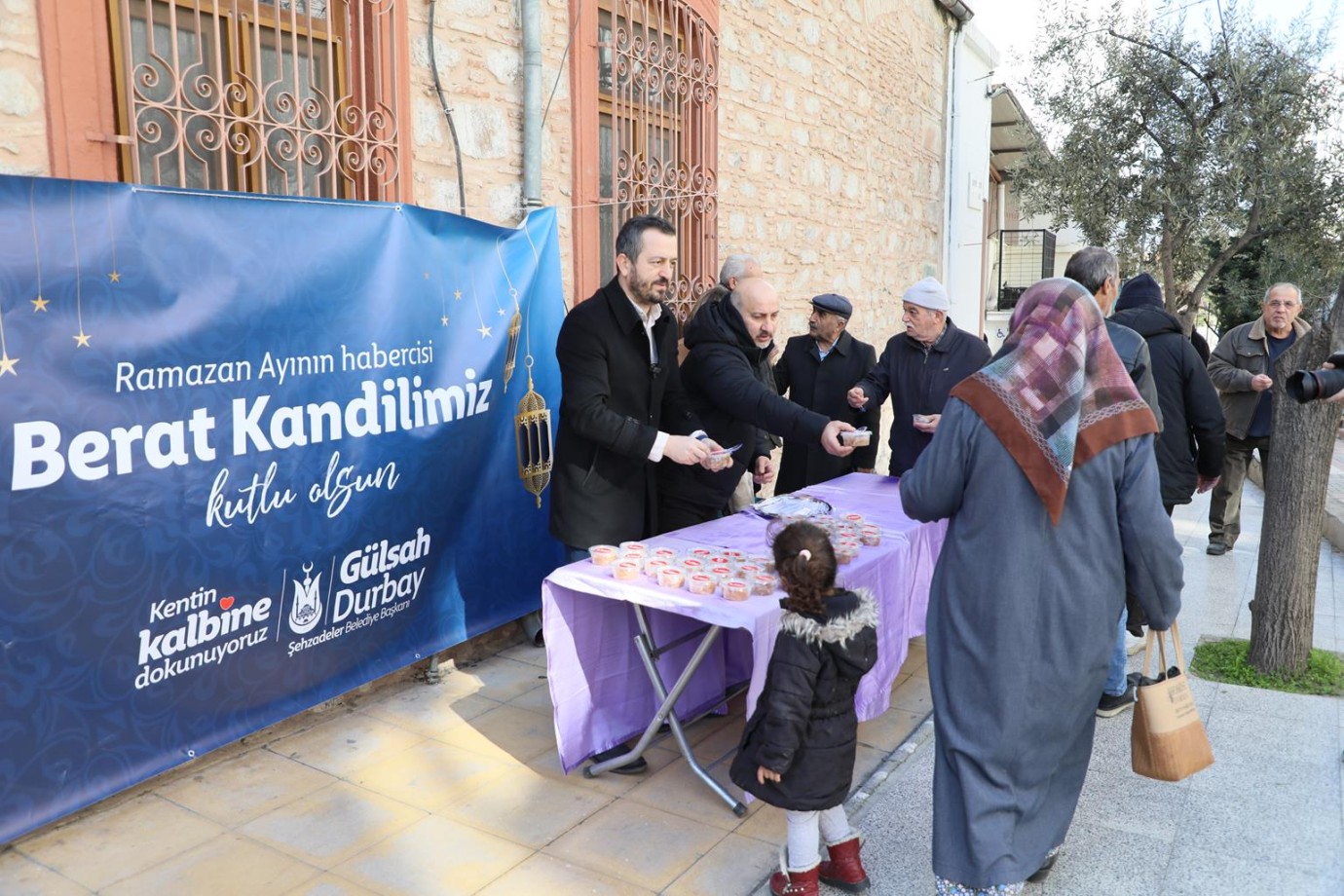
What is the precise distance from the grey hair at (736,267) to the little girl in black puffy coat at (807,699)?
2178 millimetres

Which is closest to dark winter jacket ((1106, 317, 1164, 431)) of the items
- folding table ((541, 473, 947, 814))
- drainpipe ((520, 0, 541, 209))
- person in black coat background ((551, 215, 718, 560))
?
folding table ((541, 473, 947, 814))

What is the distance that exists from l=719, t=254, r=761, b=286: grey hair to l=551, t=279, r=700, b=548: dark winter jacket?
2.57 ft

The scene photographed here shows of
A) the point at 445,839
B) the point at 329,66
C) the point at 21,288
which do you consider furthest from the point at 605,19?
the point at 445,839

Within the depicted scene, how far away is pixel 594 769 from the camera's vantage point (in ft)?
11.5

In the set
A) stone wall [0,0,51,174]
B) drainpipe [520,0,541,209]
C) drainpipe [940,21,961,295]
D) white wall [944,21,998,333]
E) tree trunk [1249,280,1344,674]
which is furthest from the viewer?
white wall [944,21,998,333]

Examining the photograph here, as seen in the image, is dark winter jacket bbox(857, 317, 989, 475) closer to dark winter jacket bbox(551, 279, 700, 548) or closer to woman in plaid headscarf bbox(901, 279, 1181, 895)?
dark winter jacket bbox(551, 279, 700, 548)

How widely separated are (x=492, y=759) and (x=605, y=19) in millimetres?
4026

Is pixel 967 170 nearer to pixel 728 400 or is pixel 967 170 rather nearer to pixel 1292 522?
pixel 1292 522

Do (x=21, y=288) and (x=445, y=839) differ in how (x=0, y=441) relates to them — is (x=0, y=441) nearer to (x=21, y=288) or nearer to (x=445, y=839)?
(x=21, y=288)

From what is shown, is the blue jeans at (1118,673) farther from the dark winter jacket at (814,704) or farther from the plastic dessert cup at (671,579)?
the plastic dessert cup at (671,579)

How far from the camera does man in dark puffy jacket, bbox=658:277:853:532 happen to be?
4043mm

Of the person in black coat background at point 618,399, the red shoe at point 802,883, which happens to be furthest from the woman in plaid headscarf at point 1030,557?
the person in black coat background at point 618,399

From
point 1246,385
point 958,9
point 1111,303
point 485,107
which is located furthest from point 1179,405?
point 958,9

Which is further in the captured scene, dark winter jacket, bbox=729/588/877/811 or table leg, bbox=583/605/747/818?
table leg, bbox=583/605/747/818
